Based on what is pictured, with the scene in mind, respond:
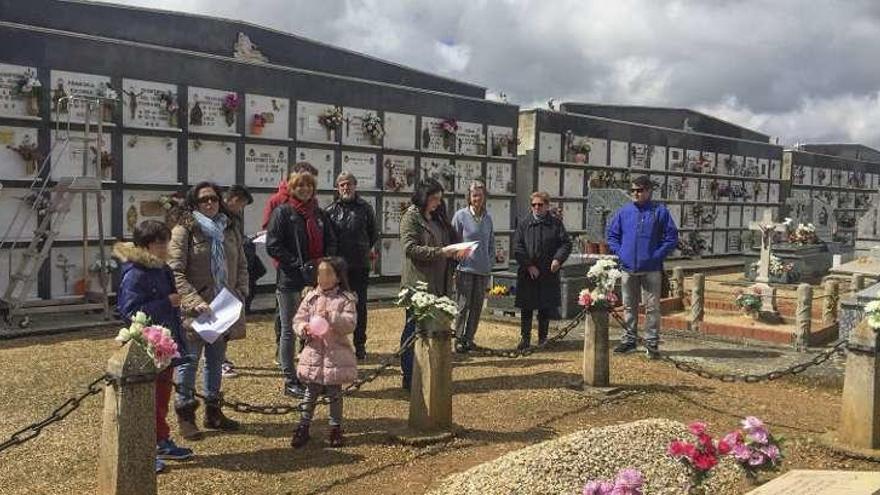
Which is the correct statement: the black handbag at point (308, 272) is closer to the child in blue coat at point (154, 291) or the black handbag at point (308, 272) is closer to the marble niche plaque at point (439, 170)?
the child in blue coat at point (154, 291)

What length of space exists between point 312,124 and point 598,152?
772 centimetres

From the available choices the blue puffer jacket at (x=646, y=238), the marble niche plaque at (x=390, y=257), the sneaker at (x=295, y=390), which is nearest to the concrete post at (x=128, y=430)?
the sneaker at (x=295, y=390)

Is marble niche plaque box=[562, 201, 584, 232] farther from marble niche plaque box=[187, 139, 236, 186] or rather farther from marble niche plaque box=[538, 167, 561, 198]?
marble niche plaque box=[187, 139, 236, 186]

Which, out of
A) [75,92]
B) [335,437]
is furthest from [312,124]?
[335,437]

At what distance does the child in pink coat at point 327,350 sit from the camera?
475 centimetres

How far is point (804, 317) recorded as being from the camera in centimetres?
860

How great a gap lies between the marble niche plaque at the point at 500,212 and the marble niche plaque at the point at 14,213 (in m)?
7.87

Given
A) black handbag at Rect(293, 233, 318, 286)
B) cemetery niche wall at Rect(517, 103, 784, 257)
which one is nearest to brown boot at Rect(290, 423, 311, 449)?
black handbag at Rect(293, 233, 318, 286)

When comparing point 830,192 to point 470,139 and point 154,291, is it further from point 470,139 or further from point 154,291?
point 154,291

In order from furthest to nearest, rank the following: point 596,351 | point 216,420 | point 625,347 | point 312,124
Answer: point 312,124 < point 625,347 < point 596,351 < point 216,420

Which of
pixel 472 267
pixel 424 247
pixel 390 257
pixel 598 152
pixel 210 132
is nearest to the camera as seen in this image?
pixel 424 247

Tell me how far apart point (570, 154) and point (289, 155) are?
279 inches

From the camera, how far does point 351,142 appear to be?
40.3ft

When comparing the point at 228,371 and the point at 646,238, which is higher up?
the point at 646,238
